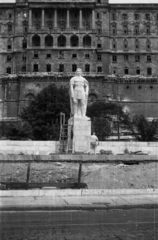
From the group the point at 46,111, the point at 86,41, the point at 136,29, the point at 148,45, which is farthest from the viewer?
the point at 136,29

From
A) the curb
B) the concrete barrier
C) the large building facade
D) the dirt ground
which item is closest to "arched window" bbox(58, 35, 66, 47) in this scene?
the large building facade

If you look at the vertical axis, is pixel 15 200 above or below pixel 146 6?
below

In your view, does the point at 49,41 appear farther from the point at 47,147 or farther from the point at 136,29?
the point at 47,147

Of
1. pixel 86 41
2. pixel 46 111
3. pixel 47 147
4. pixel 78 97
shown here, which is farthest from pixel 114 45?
pixel 78 97

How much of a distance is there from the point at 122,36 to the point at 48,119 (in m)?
40.9

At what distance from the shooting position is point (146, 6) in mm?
91250

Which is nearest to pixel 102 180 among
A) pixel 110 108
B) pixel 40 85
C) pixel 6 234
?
pixel 6 234

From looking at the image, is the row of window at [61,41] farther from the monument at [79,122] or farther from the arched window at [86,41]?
the monument at [79,122]

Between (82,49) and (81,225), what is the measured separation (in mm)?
76413

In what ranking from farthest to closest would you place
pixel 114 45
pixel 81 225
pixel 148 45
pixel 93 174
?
pixel 148 45
pixel 114 45
pixel 93 174
pixel 81 225

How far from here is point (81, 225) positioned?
8945 millimetres

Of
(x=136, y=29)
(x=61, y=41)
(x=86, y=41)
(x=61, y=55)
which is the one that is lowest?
(x=61, y=55)

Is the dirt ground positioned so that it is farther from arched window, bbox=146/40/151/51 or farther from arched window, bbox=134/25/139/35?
arched window, bbox=134/25/139/35

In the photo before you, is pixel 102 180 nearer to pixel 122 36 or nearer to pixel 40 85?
pixel 40 85
